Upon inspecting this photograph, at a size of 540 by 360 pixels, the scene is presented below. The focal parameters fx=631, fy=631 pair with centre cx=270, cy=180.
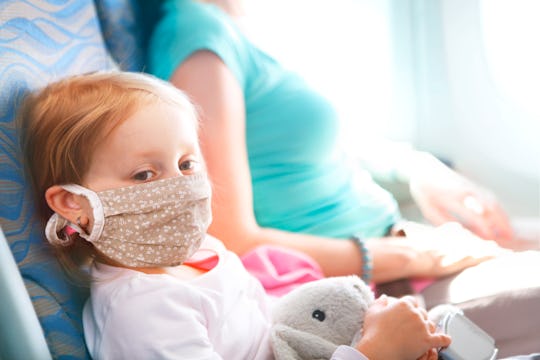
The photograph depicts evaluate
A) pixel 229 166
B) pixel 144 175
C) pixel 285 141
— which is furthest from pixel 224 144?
pixel 144 175

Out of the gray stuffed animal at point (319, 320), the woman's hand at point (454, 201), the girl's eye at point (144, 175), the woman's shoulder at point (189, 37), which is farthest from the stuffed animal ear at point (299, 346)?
the woman's hand at point (454, 201)

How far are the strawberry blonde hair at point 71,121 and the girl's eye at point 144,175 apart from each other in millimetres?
65

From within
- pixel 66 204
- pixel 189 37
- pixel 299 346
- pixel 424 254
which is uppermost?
pixel 189 37

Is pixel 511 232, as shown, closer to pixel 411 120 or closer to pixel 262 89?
pixel 262 89

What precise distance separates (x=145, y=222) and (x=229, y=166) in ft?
1.18

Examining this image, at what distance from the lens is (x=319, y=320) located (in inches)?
34.9

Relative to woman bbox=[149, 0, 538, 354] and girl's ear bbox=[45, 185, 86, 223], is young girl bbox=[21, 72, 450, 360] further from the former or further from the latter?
woman bbox=[149, 0, 538, 354]

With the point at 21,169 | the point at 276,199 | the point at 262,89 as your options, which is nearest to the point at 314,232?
the point at 276,199

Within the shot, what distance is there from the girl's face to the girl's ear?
3 cm

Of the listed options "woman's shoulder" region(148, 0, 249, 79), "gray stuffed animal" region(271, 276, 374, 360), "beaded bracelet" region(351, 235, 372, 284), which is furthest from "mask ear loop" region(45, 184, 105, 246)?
"beaded bracelet" region(351, 235, 372, 284)

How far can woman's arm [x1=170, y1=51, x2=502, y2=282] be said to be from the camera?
1.16 m

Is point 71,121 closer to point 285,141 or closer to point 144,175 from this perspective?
point 144,175

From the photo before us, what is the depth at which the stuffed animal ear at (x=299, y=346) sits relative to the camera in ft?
2.77

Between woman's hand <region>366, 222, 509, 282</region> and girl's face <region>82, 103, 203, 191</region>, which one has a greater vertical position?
girl's face <region>82, 103, 203, 191</region>
